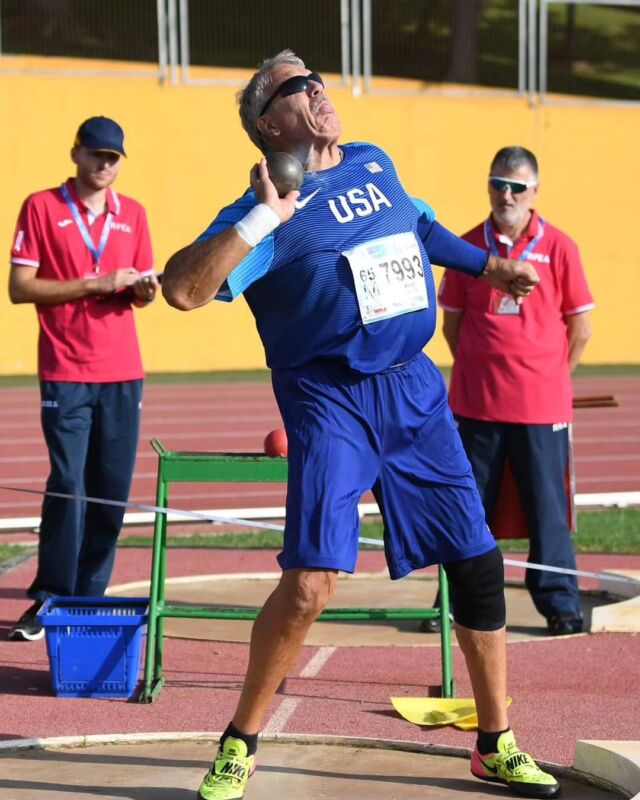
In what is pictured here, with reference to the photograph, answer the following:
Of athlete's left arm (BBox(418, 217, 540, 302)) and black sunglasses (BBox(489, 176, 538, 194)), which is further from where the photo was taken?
black sunglasses (BBox(489, 176, 538, 194))

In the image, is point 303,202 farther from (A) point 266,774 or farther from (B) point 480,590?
(A) point 266,774

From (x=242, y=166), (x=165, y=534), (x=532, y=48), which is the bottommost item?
(x=165, y=534)

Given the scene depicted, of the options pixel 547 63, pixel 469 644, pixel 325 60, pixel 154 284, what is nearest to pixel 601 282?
pixel 547 63

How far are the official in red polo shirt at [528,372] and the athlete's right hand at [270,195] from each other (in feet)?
9.46

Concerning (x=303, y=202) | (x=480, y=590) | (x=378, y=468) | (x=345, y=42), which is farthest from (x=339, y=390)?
Result: (x=345, y=42)

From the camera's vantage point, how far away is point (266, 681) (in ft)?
14.6

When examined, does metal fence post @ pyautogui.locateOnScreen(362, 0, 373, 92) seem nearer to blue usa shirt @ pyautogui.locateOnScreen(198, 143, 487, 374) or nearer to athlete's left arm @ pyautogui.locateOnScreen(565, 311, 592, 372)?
athlete's left arm @ pyautogui.locateOnScreen(565, 311, 592, 372)

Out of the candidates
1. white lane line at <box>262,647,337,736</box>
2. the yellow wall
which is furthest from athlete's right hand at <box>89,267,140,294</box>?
the yellow wall

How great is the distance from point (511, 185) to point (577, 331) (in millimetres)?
800

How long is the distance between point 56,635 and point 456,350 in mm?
2567

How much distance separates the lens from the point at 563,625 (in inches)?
274

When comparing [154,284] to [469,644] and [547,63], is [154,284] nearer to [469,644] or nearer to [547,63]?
[469,644]

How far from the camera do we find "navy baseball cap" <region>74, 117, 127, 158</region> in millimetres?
6824

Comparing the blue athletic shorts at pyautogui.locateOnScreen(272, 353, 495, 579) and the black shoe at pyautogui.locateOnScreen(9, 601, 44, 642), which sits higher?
the blue athletic shorts at pyautogui.locateOnScreen(272, 353, 495, 579)
